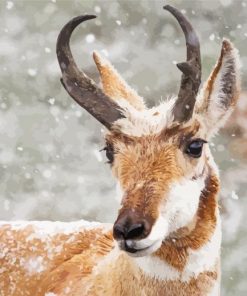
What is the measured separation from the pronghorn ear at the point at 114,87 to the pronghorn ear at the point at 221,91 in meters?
0.54

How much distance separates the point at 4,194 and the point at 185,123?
28.4 feet

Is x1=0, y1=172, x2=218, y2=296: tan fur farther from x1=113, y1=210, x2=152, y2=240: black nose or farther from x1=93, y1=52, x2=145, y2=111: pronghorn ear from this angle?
x1=93, y1=52, x2=145, y2=111: pronghorn ear

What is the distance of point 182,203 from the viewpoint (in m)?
5.11

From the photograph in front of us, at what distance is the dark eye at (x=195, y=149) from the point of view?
5.27m

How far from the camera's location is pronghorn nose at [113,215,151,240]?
15.6ft

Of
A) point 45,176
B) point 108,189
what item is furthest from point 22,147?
point 108,189

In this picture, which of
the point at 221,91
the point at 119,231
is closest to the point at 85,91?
the point at 221,91

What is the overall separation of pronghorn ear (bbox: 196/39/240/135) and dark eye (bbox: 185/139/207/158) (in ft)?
0.78

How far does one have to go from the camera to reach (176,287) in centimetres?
536

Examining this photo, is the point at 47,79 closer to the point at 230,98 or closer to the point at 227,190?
the point at 227,190

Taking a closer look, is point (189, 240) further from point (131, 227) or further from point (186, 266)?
point (131, 227)

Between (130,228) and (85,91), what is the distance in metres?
1.03

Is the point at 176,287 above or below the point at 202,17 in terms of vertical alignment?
above

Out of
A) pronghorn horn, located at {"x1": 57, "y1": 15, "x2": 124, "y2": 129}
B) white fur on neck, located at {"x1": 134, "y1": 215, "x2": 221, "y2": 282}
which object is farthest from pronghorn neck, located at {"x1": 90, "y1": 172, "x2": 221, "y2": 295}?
pronghorn horn, located at {"x1": 57, "y1": 15, "x2": 124, "y2": 129}
